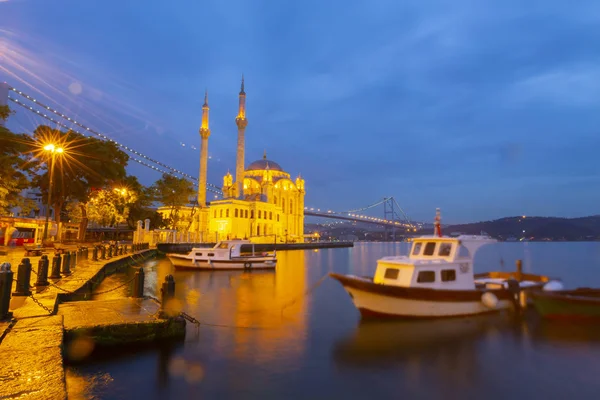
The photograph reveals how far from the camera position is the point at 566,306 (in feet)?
45.9

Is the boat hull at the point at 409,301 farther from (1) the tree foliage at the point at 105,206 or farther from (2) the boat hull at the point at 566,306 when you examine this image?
(1) the tree foliage at the point at 105,206

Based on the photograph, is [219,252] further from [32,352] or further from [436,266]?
[32,352]

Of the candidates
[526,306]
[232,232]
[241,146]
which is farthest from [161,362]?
[241,146]

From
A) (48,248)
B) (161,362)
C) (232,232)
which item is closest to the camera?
(161,362)

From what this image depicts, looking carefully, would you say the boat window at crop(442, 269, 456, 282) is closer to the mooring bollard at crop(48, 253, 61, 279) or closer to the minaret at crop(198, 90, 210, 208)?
the mooring bollard at crop(48, 253, 61, 279)

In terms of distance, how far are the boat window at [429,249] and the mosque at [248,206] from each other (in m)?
46.3

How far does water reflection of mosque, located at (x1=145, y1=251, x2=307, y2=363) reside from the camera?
1122 cm

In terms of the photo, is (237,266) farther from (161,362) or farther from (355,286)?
(161,362)

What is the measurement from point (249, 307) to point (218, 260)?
14588 mm

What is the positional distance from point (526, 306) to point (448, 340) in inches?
220

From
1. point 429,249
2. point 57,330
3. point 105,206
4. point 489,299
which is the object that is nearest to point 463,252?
point 429,249

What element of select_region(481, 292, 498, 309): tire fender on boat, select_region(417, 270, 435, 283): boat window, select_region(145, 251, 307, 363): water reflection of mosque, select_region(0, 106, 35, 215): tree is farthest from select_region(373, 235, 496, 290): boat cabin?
select_region(0, 106, 35, 215): tree

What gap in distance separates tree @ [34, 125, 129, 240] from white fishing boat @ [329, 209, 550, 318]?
1222 inches

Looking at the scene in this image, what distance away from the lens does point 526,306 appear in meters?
15.7
